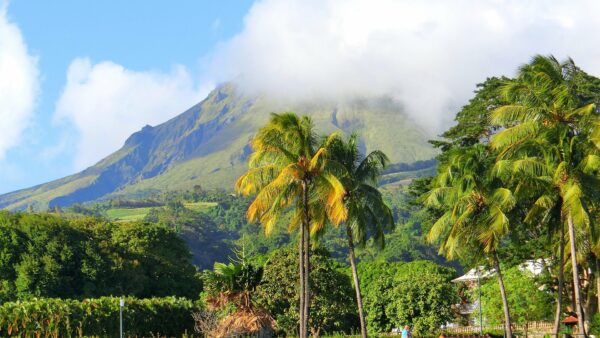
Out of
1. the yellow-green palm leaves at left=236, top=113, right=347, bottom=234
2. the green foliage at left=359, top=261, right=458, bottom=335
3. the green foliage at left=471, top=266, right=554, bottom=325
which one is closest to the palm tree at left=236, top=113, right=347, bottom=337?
the yellow-green palm leaves at left=236, top=113, right=347, bottom=234

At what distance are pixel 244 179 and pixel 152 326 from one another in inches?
732

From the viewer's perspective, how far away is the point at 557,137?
3841 cm

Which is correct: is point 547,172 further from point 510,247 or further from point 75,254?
point 75,254

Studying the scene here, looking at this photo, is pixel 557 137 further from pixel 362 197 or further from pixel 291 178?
pixel 291 178

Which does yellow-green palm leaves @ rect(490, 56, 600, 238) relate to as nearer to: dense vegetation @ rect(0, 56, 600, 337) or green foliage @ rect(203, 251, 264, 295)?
dense vegetation @ rect(0, 56, 600, 337)

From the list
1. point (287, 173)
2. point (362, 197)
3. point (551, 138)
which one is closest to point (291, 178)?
point (287, 173)

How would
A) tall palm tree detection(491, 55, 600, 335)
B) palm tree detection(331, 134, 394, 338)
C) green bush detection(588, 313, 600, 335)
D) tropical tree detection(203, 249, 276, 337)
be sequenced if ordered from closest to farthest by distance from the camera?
tall palm tree detection(491, 55, 600, 335) → palm tree detection(331, 134, 394, 338) → green bush detection(588, 313, 600, 335) → tropical tree detection(203, 249, 276, 337)

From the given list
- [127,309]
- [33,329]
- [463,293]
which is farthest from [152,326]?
[463,293]

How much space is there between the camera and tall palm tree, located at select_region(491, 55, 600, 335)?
123 ft

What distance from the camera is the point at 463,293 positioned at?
3297 inches

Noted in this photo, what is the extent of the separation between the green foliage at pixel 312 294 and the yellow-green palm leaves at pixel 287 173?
14.4 metres

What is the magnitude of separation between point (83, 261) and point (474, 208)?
1653 inches

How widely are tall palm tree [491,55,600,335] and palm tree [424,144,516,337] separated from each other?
8.36 feet

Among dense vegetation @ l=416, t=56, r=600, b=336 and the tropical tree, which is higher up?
dense vegetation @ l=416, t=56, r=600, b=336
